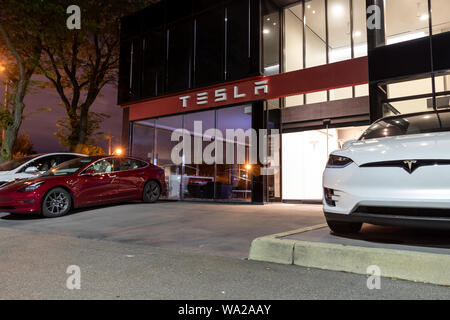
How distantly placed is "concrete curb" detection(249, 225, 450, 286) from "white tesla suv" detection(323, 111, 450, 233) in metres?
0.41

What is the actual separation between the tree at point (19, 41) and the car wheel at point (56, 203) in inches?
382

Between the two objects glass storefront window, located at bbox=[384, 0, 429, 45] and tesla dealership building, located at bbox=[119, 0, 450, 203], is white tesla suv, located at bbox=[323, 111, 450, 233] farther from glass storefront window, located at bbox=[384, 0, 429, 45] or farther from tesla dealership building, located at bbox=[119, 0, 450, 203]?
glass storefront window, located at bbox=[384, 0, 429, 45]

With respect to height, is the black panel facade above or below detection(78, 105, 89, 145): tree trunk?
above

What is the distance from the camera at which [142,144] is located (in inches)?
643

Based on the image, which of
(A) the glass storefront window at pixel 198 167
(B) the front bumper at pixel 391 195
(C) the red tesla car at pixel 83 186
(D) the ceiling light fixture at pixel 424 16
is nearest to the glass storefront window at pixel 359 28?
(D) the ceiling light fixture at pixel 424 16

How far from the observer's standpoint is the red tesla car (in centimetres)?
775

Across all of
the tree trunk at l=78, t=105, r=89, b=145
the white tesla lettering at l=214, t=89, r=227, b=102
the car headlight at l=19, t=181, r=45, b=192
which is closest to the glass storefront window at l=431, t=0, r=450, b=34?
the white tesla lettering at l=214, t=89, r=227, b=102

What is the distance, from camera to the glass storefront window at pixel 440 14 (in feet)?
34.2

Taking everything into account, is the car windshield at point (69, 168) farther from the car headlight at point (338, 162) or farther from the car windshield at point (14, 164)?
the car headlight at point (338, 162)

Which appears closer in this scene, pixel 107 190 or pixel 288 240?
pixel 288 240

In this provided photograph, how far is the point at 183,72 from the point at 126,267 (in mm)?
11805

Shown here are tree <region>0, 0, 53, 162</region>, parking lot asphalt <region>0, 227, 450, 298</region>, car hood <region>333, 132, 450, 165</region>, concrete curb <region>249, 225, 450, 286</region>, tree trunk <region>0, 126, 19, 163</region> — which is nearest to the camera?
parking lot asphalt <region>0, 227, 450, 298</region>

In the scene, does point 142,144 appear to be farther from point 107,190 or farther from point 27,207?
point 27,207

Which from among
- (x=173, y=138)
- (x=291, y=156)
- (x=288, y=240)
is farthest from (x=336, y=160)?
(x=173, y=138)
